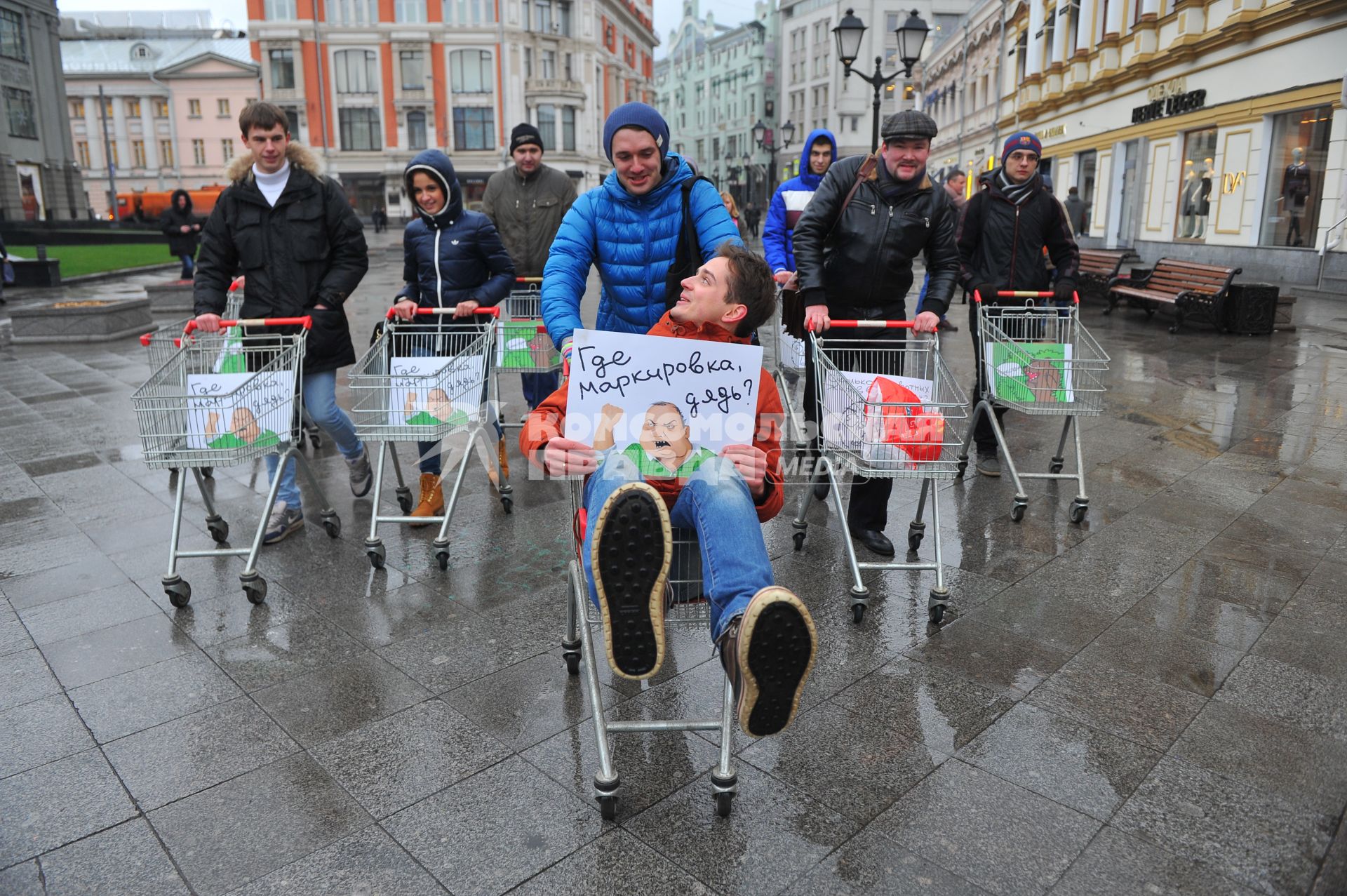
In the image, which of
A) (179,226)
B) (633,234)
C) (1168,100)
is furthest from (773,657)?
(1168,100)

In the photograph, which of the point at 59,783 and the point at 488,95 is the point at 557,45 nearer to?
the point at 488,95

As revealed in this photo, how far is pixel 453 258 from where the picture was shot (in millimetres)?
6082

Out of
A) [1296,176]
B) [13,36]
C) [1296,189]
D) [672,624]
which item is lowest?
[672,624]

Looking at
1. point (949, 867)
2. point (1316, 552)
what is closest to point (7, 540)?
point (949, 867)

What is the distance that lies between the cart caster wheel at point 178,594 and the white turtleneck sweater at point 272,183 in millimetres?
2258

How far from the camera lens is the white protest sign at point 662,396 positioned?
10.3 ft

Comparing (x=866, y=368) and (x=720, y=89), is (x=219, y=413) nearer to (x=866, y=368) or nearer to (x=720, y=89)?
(x=866, y=368)

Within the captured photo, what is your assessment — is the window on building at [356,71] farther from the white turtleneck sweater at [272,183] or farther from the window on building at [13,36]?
the white turtleneck sweater at [272,183]

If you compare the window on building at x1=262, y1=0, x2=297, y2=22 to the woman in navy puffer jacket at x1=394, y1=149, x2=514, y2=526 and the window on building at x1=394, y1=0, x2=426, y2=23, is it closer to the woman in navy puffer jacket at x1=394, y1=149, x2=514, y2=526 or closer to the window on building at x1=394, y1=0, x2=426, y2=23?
the window on building at x1=394, y1=0, x2=426, y2=23

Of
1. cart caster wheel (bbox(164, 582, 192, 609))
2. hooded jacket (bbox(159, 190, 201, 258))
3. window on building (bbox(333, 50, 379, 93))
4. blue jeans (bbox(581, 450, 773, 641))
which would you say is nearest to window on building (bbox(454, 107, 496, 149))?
window on building (bbox(333, 50, 379, 93))

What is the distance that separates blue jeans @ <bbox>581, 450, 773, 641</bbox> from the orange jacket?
0.15 metres

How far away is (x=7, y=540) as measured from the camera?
554cm

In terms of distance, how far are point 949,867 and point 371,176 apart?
2957 inches

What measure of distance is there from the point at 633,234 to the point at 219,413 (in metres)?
2.38
